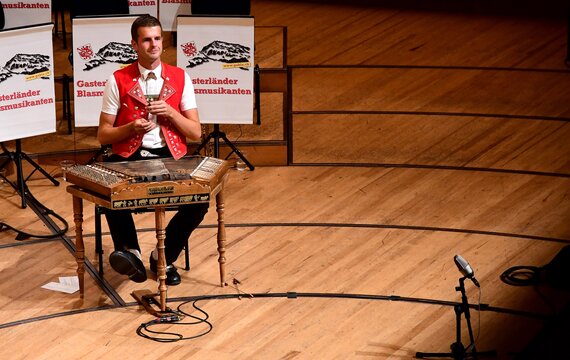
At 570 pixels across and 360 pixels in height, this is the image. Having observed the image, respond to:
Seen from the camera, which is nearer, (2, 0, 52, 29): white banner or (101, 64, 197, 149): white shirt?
(101, 64, 197, 149): white shirt

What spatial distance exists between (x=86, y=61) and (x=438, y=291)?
8.59 feet

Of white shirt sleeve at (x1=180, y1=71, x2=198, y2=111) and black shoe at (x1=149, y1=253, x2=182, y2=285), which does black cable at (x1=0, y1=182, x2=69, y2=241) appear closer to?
black shoe at (x1=149, y1=253, x2=182, y2=285)

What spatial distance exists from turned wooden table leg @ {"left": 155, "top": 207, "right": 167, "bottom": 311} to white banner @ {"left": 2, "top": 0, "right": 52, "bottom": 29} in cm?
312

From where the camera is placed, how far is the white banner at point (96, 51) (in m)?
6.96

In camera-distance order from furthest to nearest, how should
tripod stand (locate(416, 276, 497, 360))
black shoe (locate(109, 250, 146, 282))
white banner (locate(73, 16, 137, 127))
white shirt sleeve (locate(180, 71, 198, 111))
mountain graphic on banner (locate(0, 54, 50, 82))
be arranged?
white banner (locate(73, 16, 137, 127))
mountain graphic on banner (locate(0, 54, 50, 82))
white shirt sleeve (locate(180, 71, 198, 111))
black shoe (locate(109, 250, 146, 282))
tripod stand (locate(416, 276, 497, 360))

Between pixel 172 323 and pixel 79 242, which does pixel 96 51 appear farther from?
pixel 172 323

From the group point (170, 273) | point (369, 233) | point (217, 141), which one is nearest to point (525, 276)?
point (369, 233)

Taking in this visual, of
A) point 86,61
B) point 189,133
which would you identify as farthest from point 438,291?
point 86,61

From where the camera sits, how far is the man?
18.5 ft

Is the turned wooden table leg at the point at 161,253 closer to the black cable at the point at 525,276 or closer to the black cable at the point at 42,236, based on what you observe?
the black cable at the point at 42,236

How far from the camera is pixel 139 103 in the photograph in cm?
571

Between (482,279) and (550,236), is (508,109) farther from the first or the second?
(482,279)

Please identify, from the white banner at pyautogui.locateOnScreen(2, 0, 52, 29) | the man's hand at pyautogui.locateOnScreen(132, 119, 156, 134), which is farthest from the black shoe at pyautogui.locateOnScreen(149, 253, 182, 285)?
the white banner at pyautogui.locateOnScreen(2, 0, 52, 29)

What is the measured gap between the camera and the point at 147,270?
606 centimetres
